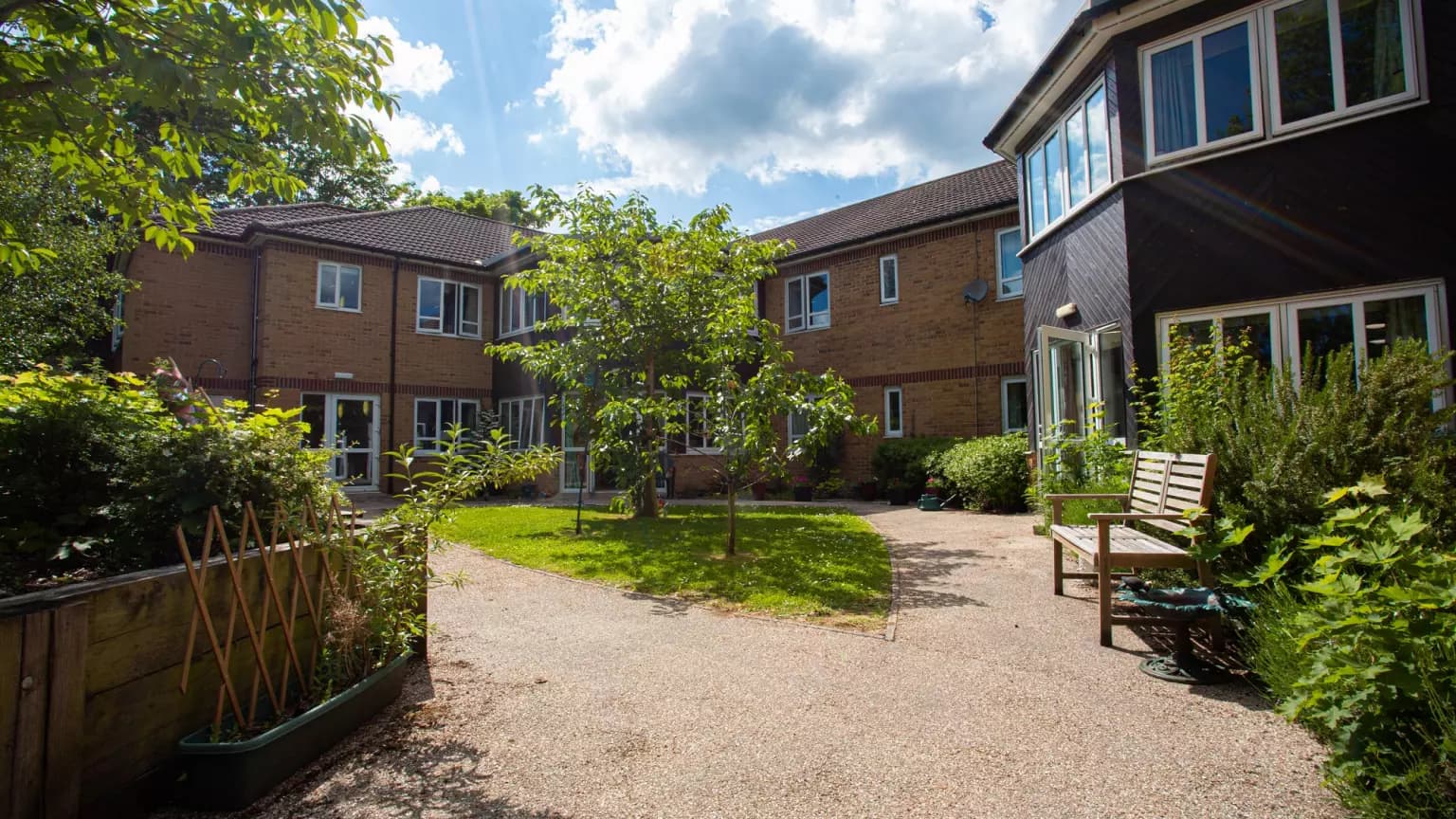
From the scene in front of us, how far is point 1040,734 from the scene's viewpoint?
126 inches

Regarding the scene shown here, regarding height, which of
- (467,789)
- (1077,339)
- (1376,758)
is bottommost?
(467,789)

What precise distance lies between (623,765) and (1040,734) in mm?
1821

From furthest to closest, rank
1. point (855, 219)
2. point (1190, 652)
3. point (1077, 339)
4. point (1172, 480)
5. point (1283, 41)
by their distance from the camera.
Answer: point (855, 219), point (1077, 339), point (1283, 41), point (1172, 480), point (1190, 652)

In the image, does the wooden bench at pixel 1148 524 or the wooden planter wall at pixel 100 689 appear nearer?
the wooden planter wall at pixel 100 689

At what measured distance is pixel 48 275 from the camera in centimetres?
1308

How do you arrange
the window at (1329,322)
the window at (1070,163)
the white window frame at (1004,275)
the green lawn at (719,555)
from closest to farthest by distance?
the green lawn at (719,555)
the window at (1329,322)
the window at (1070,163)
the white window frame at (1004,275)

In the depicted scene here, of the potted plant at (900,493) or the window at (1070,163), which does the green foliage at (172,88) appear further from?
the potted plant at (900,493)

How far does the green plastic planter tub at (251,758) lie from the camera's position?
104 inches

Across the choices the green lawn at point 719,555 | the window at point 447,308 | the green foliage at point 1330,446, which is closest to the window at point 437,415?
the window at point 447,308

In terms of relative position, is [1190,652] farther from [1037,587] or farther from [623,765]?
[623,765]

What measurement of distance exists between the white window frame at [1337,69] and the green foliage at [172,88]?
8505 millimetres

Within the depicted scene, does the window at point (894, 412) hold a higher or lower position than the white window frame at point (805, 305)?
lower

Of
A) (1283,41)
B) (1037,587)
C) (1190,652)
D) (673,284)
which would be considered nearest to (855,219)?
(673,284)

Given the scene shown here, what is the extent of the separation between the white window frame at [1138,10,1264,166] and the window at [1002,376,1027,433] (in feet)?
22.5
